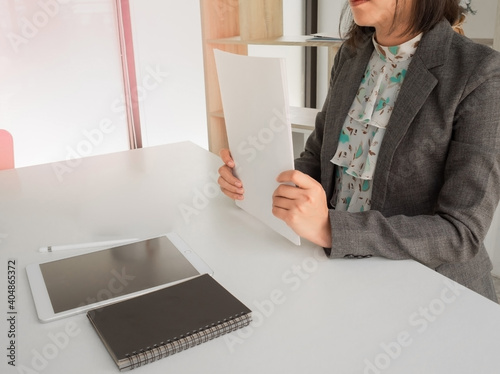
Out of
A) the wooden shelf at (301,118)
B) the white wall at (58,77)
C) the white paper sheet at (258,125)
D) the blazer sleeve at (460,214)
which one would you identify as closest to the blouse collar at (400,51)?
the blazer sleeve at (460,214)

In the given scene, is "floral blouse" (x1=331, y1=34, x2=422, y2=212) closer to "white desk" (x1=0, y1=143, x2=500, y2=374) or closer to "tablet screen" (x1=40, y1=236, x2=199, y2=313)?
"white desk" (x1=0, y1=143, x2=500, y2=374)

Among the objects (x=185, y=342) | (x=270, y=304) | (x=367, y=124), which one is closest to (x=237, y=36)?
(x=367, y=124)

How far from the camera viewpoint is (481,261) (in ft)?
3.99

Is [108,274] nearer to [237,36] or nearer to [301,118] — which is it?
[301,118]

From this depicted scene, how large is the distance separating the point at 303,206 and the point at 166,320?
1.09 ft

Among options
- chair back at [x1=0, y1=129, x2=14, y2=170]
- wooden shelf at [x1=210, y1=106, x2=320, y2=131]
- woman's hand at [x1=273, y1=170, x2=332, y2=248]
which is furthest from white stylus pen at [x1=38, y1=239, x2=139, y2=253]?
wooden shelf at [x1=210, y1=106, x2=320, y2=131]

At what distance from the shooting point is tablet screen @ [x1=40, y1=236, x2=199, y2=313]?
958mm

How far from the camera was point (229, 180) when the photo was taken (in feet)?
4.12

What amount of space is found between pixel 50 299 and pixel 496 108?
2.94 ft

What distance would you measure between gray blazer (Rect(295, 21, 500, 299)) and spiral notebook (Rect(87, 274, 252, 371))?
10.5 inches

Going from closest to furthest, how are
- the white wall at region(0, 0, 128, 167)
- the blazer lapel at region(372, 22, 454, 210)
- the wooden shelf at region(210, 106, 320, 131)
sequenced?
the blazer lapel at region(372, 22, 454, 210) → the wooden shelf at region(210, 106, 320, 131) → the white wall at region(0, 0, 128, 167)

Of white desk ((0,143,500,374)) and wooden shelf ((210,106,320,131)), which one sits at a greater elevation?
white desk ((0,143,500,374))

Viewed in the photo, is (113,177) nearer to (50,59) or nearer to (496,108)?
(496,108)

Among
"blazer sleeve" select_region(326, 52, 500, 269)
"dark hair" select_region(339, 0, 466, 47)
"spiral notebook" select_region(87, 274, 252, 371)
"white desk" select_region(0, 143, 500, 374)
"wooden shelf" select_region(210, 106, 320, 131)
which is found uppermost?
"dark hair" select_region(339, 0, 466, 47)
